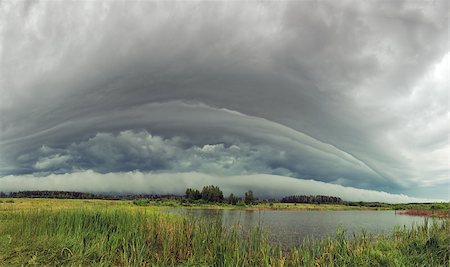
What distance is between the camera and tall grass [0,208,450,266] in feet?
39.6

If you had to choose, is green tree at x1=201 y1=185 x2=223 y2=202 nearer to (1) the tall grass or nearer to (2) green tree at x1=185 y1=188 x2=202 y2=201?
(2) green tree at x1=185 y1=188 x2=202 y2=201

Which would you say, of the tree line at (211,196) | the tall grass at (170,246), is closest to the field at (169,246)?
the tall grass at (170,246)

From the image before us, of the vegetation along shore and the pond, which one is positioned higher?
the vegetation along shore

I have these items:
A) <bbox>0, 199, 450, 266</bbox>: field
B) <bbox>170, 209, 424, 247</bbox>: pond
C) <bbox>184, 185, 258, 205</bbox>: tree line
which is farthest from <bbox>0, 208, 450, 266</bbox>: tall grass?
<bbox>184, 185, 258, 205</bbox>: tree line

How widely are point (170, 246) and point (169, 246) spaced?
0.15 ft

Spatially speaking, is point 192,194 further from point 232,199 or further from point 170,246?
point 170,246

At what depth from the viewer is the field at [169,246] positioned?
12055 mm

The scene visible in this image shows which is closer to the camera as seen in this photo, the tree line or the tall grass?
the tall grass

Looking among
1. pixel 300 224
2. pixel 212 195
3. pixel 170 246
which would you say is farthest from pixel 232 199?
pixel 170 246

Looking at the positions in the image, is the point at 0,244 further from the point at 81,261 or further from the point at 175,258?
the point at 175,258

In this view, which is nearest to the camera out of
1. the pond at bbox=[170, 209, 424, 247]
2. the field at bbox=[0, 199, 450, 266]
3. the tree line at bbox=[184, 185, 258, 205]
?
the field at bbox=[0, 199, 450, 266]

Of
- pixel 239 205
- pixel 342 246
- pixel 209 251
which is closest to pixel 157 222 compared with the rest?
pixel 209 251

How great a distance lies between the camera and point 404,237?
58.3ft

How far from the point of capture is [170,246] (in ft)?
48.5
